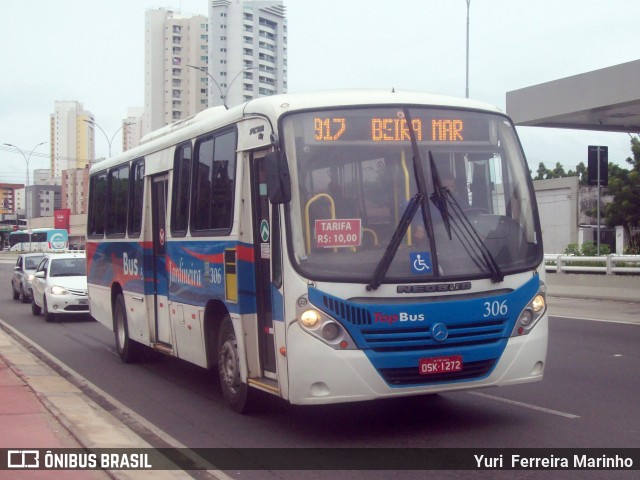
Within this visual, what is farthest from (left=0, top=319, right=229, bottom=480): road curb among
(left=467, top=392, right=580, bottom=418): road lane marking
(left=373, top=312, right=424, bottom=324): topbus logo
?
(left=467, top=392, right=580, bottom=418): road lane marking

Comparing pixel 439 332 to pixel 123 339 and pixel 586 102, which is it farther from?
pixel 586 102

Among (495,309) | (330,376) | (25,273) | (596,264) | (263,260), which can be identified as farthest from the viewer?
(25,273)

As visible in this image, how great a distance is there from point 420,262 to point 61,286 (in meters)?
15.8

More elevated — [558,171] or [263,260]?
[558,171]

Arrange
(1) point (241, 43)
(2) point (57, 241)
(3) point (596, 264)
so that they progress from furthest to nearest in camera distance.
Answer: (1) point (241, 43) → (2) point (57, 241) → (3) point (596, 264)

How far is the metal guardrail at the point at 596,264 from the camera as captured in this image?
23.8 metres

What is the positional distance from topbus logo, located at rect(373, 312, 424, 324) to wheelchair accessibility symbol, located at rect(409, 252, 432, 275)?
1.29 feet

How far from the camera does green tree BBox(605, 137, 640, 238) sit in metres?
40.7

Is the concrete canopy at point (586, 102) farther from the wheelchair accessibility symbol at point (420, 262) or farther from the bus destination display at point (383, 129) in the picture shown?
the wheelchair accessibility symbol at point (420, 262)

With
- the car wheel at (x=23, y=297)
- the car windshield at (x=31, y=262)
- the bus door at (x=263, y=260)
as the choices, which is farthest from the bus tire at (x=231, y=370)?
the car wheel at (x=23, y=297)

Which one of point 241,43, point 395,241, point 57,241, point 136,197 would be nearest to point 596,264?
point 136,197

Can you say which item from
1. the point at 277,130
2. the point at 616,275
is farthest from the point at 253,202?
the point at 616,275

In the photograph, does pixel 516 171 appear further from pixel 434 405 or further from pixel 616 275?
pixel 616 275

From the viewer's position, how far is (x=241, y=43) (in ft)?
472
